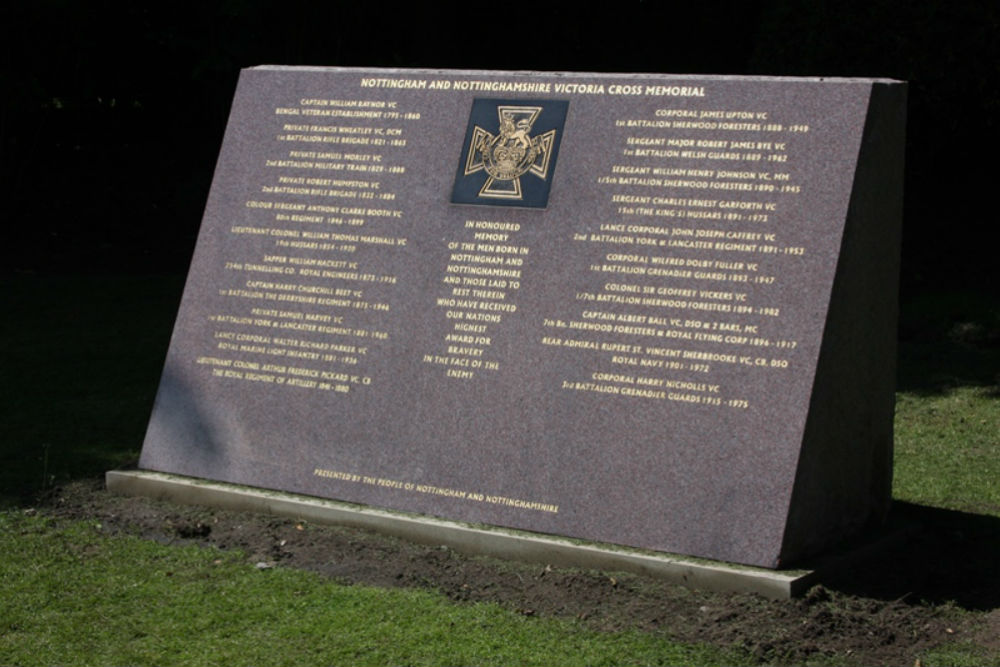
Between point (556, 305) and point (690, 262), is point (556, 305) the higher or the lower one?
the lower one

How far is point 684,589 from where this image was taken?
532 cm

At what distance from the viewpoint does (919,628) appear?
5082mm

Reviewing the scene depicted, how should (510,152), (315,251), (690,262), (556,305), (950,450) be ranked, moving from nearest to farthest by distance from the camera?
(690,262)
(556,305)
(510,152)
(315,251)
(950,450)

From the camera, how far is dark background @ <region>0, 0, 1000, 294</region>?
1314 centimetres

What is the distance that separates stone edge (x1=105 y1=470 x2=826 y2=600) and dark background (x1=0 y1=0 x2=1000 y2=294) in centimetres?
736

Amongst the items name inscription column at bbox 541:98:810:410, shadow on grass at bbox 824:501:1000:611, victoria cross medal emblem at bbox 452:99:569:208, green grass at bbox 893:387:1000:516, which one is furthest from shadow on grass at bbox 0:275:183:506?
green grass at bbox 893:387:1000:516

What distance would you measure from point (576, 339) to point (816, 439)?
1.12 meters

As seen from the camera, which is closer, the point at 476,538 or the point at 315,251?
the point at 476,538

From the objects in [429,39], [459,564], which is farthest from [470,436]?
[429,39]

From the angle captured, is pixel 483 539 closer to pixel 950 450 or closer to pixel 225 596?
pixel 225 596

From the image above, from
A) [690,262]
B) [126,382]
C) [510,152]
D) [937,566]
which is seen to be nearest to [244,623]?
[690,262]

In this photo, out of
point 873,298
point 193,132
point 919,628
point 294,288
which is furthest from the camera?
point 193,132

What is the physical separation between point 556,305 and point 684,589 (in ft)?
4.58

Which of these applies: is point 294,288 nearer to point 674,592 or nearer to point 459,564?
point 459,564
